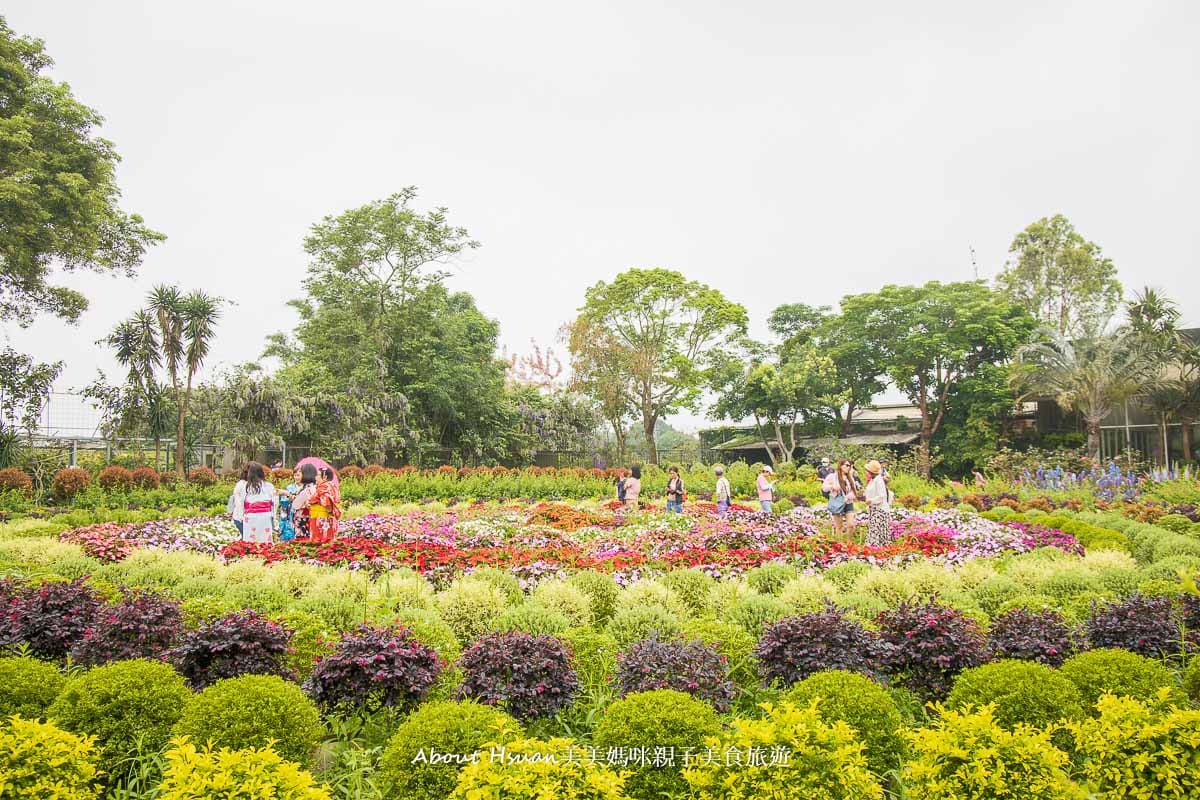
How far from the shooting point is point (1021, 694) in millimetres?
3574

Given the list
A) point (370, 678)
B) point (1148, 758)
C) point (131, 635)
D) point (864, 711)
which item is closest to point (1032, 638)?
point (864, 711)

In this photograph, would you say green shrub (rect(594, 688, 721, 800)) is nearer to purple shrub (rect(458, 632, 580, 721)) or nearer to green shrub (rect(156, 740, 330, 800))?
purple shrub (rect(458, 632, 580, 721))

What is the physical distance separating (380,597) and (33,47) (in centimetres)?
2269

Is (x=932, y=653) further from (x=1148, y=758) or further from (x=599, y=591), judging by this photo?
(x=599, y=591)

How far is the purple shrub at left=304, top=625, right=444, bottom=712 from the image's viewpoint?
391cm

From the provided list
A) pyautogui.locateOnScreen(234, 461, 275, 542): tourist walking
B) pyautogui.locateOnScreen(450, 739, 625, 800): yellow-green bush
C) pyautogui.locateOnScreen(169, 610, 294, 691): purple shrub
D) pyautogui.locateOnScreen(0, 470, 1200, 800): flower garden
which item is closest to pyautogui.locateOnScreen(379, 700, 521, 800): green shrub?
pyautogui.locateOnScreen(0, 470, 1200, 800): flower garden

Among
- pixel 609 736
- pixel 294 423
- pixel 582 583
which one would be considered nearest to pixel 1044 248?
pixel 294 423

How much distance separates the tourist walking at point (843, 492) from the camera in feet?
35.6

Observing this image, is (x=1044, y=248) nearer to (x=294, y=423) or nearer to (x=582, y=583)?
(x=294, y=423)

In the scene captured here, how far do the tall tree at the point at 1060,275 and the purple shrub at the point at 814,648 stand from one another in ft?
124

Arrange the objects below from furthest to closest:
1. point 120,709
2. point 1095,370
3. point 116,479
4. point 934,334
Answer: point 934,334
point 1095,370
point 116,479
point 120,709

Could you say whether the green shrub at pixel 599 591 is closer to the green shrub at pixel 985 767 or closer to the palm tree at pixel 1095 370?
the green shrub at pixel 985 767

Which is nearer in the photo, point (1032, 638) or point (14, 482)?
point (1032, 638)

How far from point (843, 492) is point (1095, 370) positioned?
1941 centimetres
